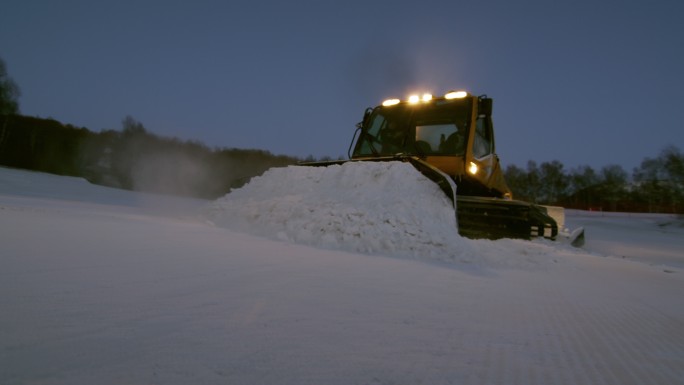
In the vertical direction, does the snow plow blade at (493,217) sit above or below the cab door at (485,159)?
below

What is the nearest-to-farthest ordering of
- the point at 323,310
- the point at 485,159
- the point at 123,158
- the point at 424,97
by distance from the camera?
the point at 323,310 → the point at 485,159 → the point at 424,97 → the point at 123,158

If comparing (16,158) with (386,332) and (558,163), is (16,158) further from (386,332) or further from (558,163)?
(558,163)

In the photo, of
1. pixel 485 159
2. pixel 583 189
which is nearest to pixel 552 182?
pixel 583 189

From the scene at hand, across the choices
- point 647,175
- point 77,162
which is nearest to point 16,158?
point 77,162

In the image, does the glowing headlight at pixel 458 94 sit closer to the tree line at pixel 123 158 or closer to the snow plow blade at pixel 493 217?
the snow plow blade at pixel 493 217

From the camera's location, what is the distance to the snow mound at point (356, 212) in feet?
11.7

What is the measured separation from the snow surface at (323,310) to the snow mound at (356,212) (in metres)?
0.03

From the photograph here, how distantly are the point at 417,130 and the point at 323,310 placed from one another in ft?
15.9

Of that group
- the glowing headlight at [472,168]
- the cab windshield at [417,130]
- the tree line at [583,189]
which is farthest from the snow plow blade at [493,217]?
the tree line at [583,189]

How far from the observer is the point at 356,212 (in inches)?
153

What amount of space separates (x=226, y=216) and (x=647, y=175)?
43.7 metres

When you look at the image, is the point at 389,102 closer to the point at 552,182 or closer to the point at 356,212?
the point at 356,212

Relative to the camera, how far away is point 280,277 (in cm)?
217

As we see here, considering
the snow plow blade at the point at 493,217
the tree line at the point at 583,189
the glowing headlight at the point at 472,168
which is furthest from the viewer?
the tree line at the point at 583,189
